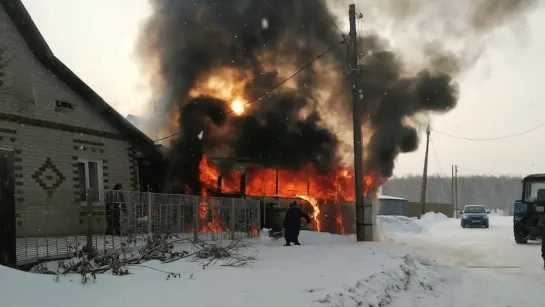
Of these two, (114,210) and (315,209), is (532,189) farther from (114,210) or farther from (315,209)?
(114,210)

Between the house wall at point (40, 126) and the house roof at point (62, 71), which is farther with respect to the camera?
the house roof at point (62, 71)

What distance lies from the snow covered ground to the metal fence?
5.30 feet

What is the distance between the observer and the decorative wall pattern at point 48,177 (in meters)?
13.7

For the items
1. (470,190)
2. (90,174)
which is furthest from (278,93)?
(470,190)

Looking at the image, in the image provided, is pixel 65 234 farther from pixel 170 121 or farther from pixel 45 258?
pixel 170 121

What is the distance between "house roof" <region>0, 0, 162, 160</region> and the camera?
43.7ft

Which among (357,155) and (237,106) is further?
(237,106)

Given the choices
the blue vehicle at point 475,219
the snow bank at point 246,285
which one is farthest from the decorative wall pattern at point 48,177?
the blue vehicle at point 475,219

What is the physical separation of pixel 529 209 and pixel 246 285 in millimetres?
14736

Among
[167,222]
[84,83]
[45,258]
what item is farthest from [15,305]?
[84,83]

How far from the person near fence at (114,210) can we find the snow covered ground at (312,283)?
175 centimetres

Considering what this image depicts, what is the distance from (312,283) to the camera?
24.8ft

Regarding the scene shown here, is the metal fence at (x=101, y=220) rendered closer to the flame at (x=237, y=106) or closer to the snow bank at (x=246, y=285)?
the snow bank at (x=246, y=285)

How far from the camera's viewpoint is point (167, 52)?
22.5 m
